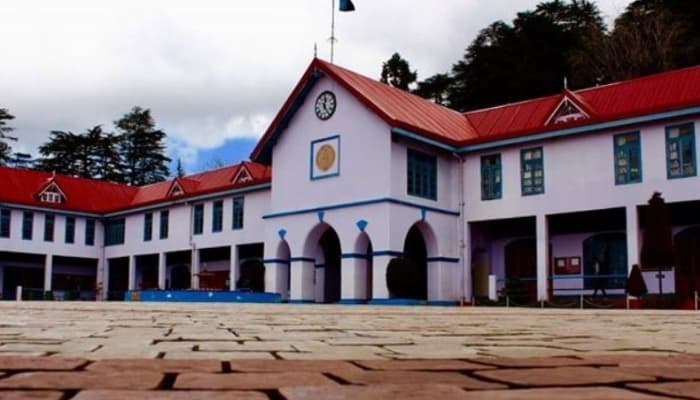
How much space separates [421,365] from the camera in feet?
9.63

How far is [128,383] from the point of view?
228cm

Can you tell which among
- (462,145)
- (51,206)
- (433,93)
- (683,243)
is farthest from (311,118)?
(433,93)

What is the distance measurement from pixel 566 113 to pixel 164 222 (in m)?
19.9

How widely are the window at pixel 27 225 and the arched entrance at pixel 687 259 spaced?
2882cm

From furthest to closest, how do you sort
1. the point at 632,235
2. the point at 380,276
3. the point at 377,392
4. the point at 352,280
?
the point at 352,280 < the point at 380,276 < the point at 632,235 < the point at 377,392

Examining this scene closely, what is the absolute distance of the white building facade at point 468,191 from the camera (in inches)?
864

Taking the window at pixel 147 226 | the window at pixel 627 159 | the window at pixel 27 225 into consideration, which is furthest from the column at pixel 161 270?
the window at pixel 627 159

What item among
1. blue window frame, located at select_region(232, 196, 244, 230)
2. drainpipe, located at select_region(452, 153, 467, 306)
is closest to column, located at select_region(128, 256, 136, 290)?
blue window frame, located at select_region(232, 196, 244, 230)

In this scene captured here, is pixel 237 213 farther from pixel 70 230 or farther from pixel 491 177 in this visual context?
pixel 491 177

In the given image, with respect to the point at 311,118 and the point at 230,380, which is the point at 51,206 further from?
the point at 230,380

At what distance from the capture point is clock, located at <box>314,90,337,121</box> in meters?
26.0

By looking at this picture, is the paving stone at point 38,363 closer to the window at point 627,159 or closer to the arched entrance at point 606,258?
the window at point 627,159

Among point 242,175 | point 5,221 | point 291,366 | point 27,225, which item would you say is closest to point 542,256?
point 242,175

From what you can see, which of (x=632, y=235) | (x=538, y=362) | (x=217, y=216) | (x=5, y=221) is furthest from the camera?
(x=5, y=221)
